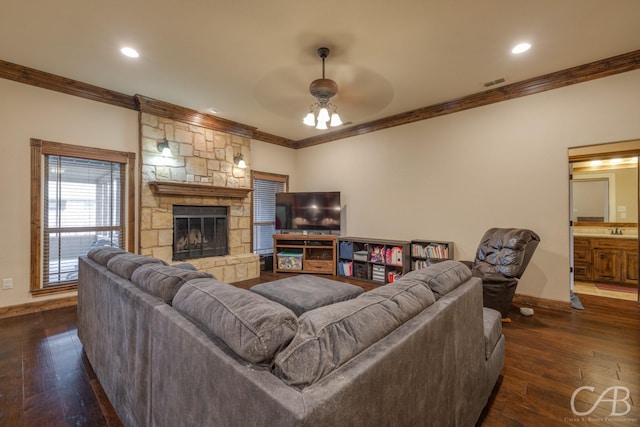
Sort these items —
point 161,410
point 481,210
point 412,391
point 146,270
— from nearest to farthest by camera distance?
point 412,391
point 161,410
point 146,270
point 481,210

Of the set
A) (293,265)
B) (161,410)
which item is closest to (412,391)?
(161,410)

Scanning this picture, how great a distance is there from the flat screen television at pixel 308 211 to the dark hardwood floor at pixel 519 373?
3.23 meters

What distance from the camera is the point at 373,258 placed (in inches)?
188

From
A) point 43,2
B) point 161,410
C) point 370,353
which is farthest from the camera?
point 43,2

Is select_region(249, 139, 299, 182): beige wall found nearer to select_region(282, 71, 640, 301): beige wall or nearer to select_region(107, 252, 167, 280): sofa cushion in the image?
select_region(282, 71, 640, 301): beige wall

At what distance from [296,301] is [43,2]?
10.3 feet

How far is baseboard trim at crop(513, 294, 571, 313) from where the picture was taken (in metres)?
3.34

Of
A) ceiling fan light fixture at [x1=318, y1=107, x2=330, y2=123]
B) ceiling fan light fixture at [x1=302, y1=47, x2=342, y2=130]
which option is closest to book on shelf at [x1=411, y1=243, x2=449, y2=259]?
ceiling fan light fixture at [x1=302, y1=47, x2=342, y2=130]

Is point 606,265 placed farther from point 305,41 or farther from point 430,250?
point 305,41

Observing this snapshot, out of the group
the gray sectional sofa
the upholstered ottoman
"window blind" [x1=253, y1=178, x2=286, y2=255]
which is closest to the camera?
the gray sectional sofa

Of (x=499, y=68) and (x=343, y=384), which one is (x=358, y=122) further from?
(x=343, y=384)

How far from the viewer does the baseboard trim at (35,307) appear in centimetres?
314

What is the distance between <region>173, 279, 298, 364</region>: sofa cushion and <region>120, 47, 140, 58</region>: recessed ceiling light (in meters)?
2.98

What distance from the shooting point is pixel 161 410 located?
3.60ft
